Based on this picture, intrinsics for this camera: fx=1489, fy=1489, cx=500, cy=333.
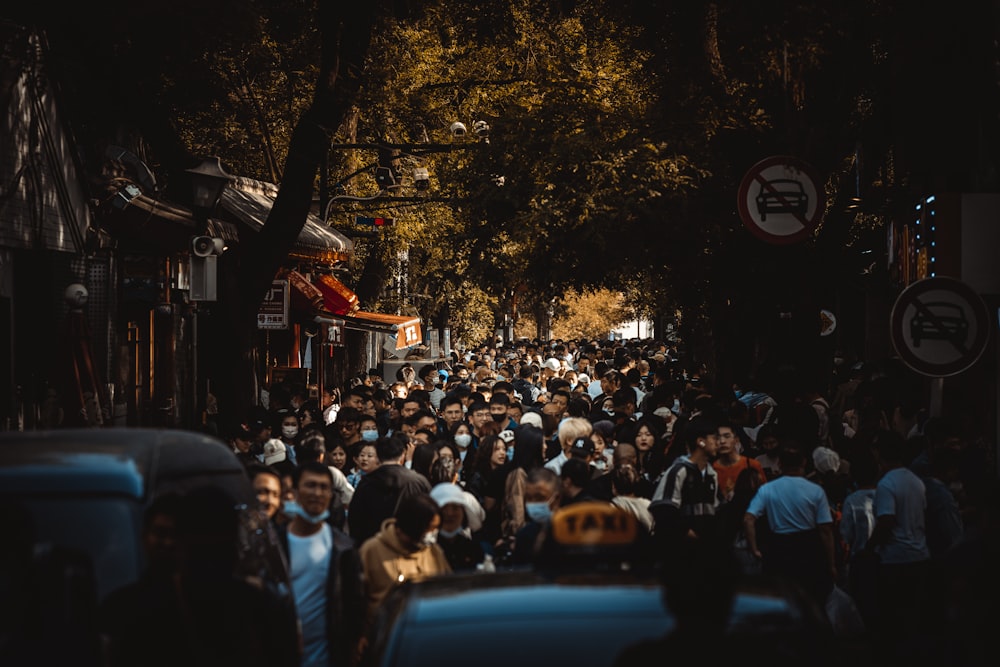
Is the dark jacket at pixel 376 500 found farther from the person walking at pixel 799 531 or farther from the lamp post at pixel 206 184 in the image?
the lamp post at pixel 206 184

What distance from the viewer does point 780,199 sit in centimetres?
1476

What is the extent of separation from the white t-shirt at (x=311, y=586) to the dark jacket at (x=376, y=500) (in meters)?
2.45

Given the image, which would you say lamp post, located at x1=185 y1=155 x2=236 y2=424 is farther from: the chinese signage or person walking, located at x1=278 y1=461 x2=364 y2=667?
person walking, located at x1=278 y1=461 x2=364 y2=667

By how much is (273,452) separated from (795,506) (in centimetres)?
534

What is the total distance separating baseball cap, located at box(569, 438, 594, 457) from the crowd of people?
0.13 ft

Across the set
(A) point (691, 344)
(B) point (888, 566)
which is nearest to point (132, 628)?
(B) point (888, 566)

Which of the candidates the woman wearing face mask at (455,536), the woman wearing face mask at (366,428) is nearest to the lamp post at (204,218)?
the woman wearing face mask at (366,428)

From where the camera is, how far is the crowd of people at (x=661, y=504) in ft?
23.5

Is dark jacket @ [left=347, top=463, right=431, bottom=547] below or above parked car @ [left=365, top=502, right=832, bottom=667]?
below

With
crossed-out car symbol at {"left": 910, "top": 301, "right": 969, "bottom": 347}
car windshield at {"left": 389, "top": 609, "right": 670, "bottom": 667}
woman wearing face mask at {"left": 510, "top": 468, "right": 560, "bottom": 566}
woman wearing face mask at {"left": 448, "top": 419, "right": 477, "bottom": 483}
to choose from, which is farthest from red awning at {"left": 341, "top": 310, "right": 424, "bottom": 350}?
car windshield at {"left": 389, "top": 609, "right": 670, "bottom": 667}

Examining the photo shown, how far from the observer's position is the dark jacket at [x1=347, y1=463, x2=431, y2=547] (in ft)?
32.2

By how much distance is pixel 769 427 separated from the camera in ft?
46.0

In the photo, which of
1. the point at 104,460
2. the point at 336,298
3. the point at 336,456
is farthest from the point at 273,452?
the point at 336,298

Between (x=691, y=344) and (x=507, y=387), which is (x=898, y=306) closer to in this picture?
(x=507, y=387)
